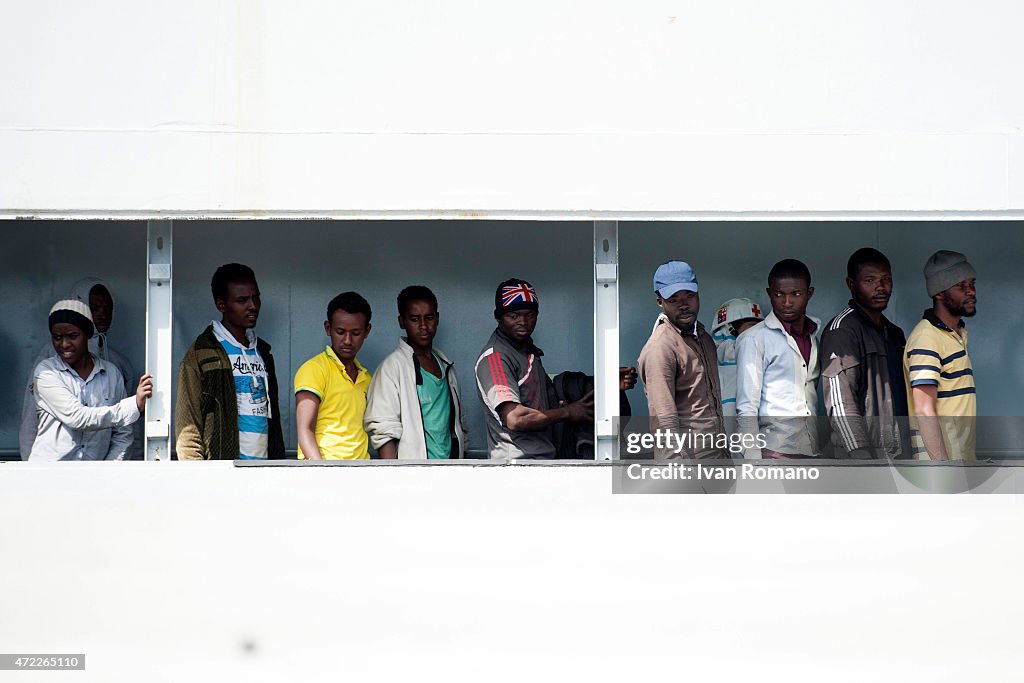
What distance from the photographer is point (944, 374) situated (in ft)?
14.1

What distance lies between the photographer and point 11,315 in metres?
5.66

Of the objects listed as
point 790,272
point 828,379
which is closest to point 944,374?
point 828,379

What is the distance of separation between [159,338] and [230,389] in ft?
1.23

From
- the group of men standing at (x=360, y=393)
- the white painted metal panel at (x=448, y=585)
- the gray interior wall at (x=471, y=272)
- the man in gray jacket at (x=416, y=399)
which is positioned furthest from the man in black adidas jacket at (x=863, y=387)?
the man in gray jacket at (x=416, y=399)

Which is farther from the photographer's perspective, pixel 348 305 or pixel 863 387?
pixel 348 305

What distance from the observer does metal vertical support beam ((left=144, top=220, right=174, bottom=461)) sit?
4.10m

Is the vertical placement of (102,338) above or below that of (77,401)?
above

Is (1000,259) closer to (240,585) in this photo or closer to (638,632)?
(638,632)

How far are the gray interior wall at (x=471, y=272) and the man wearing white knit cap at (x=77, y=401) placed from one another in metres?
1.09
